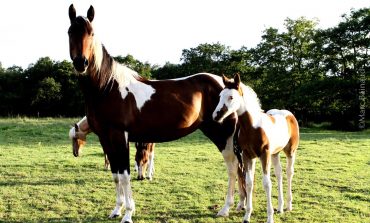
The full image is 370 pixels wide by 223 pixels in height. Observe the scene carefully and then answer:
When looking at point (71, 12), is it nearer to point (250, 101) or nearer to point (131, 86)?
point (131, 86)

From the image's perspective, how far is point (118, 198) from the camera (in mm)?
5441

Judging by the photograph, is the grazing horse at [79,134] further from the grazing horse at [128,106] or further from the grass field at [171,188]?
the grazing horse at [128,106]

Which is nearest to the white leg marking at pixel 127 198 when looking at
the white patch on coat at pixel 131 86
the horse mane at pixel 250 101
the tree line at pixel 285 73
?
the white patch on coat at pixel 131 86

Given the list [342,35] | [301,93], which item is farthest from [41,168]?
[342,35]

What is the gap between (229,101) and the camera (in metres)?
4.57

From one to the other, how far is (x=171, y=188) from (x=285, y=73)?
29.6 metres

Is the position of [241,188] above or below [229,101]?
below

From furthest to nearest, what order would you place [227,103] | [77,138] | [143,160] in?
[77,138], [143,160], [227,103]

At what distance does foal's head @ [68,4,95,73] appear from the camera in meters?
4.44

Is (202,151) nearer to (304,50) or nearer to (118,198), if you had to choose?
(118,198)


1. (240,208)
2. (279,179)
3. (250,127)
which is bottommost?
(240,208)

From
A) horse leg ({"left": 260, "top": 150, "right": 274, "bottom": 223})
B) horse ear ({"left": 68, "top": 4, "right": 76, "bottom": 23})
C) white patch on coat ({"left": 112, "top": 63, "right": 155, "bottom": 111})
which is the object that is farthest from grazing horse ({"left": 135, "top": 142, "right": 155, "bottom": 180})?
horse ear ({"left": 68, "top": 4, "right": 76, "bottom": 23})

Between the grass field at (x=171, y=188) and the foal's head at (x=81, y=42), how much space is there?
7.25 feet

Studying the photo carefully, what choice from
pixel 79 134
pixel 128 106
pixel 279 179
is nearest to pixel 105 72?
pixel 128 106
